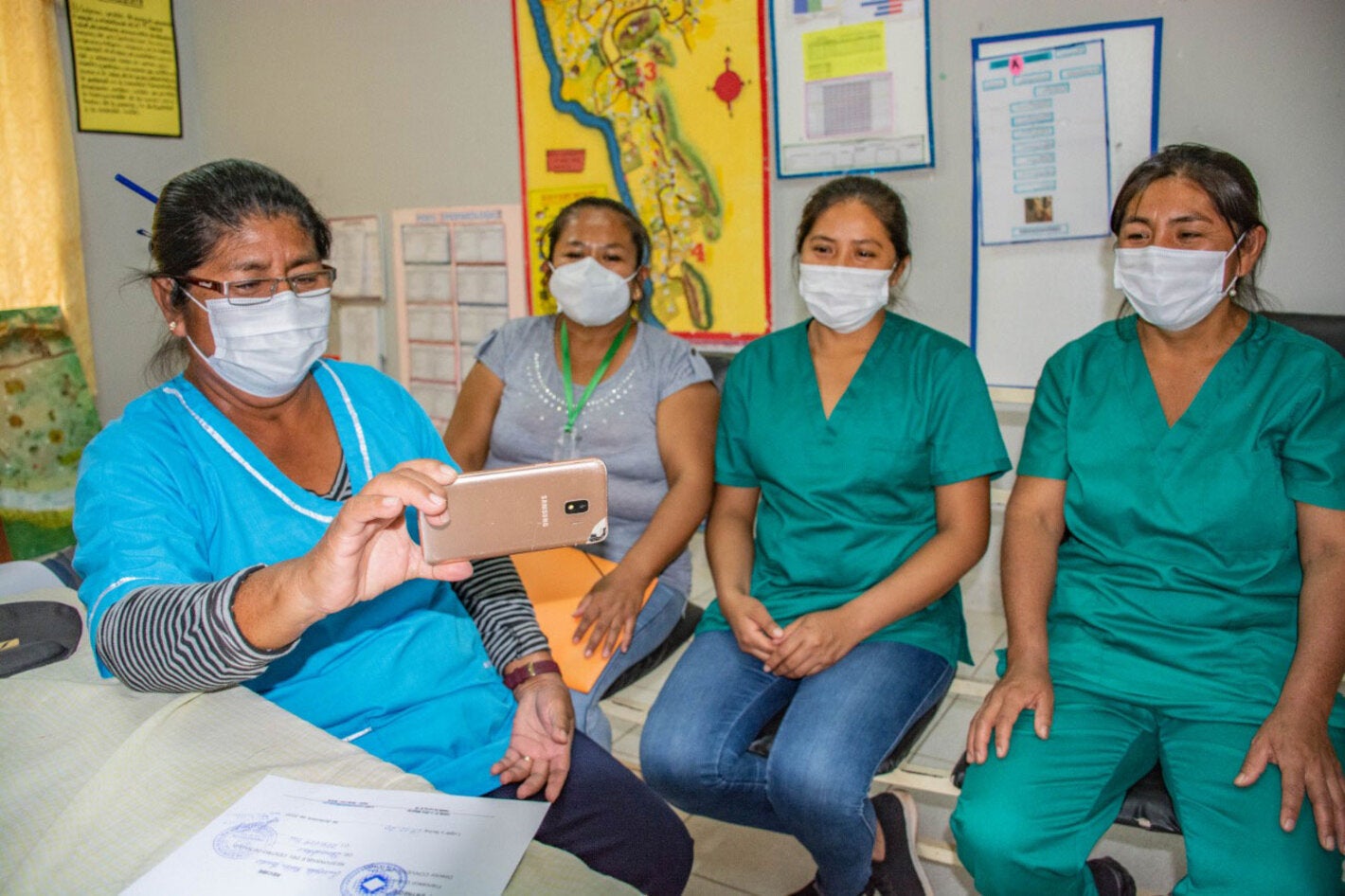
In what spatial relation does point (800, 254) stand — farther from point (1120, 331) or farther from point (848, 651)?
point (848, 651)

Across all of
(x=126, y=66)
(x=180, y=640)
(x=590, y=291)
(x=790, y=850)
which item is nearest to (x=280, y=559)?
(x=180, y=640)

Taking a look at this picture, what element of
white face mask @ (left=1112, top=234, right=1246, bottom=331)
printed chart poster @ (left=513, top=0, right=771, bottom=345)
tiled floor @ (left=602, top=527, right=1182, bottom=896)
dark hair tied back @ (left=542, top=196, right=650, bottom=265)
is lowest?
tiled floor @ (left=602, top=527, right=1182, bottom=896)

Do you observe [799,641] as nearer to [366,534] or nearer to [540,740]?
[540,740]

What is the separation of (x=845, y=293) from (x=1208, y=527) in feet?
2.27

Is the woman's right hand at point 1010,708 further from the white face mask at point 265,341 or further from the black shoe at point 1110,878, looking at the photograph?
the white face mask at point 265,341

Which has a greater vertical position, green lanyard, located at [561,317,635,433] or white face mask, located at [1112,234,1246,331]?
white face mask, located at [1112,234,1246,331]

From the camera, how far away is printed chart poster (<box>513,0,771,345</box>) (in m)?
2.63

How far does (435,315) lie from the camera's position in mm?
3404

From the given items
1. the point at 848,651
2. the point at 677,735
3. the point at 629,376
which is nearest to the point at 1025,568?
the point at 848,651

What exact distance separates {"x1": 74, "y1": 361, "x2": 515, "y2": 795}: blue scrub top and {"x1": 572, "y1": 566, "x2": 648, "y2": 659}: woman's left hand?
42 cm

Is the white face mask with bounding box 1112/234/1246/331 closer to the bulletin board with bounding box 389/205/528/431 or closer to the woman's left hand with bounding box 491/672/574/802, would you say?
the woman's left hand with bounding box 491/672/574/802

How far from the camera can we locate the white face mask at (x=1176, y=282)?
1.45 meters

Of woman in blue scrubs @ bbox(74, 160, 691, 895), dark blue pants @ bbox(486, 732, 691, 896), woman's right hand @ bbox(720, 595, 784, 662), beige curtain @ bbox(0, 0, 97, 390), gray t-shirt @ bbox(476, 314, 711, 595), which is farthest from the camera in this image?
beige curtain @ bbox(0, 0, 97, 390)

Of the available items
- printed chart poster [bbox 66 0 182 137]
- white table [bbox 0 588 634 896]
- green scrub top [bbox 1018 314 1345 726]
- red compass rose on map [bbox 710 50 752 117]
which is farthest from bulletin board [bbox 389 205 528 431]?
white table [bbox 0 588 634 896]
